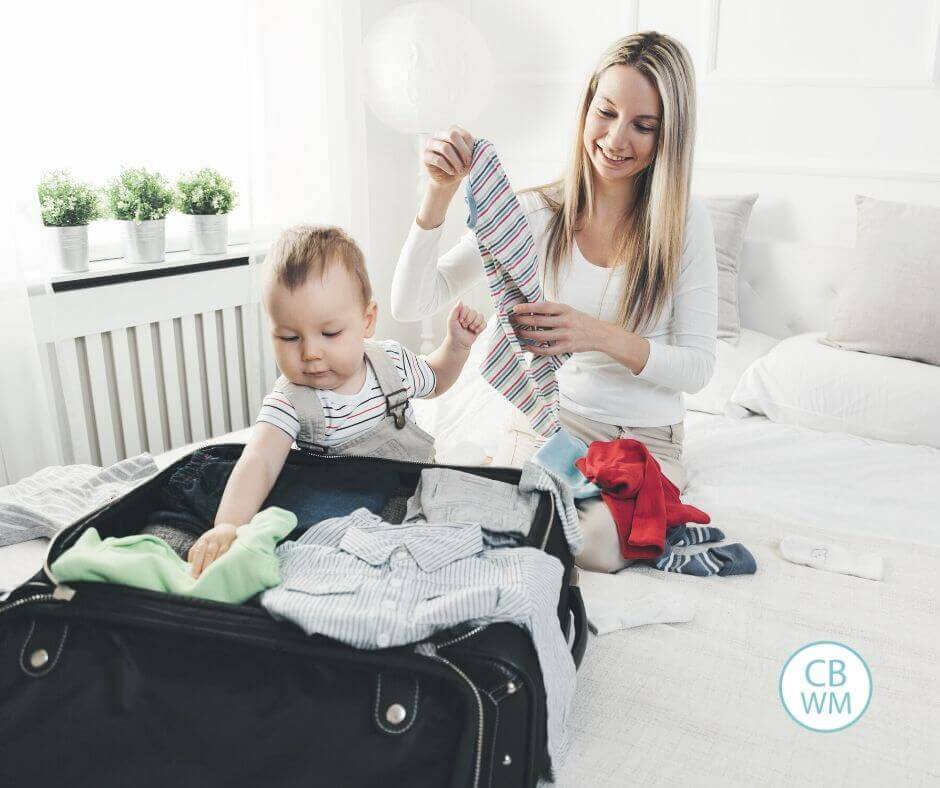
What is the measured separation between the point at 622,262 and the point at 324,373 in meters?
0.70

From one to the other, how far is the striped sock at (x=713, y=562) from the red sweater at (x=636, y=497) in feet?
0.09

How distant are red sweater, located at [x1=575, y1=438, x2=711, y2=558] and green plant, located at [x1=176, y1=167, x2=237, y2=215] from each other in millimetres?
1399

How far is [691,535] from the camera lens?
4.53 ft

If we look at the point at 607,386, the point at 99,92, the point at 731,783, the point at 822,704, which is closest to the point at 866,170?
the point at 607,386

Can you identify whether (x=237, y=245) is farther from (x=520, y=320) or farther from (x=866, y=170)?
(x=866, y=170)

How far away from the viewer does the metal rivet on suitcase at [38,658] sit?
840 mm

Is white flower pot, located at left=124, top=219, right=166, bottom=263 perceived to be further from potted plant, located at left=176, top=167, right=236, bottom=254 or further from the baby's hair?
the baby's hair

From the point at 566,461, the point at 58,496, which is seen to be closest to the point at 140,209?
the point at 58,496

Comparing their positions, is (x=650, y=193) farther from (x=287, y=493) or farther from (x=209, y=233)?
(x=209, y=233)

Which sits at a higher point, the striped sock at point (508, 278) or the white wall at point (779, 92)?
the white wall at point (779, 92)

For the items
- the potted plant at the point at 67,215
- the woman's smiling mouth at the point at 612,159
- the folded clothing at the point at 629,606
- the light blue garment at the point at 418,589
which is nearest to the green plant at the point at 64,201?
the potted plant at the point at 67,215

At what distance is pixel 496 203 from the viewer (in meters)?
1.39

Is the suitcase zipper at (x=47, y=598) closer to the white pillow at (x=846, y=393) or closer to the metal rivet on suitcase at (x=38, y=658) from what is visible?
the metal rivet on suitcase at (x=38, y=658)

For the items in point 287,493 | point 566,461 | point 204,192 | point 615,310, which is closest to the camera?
point 287,493
